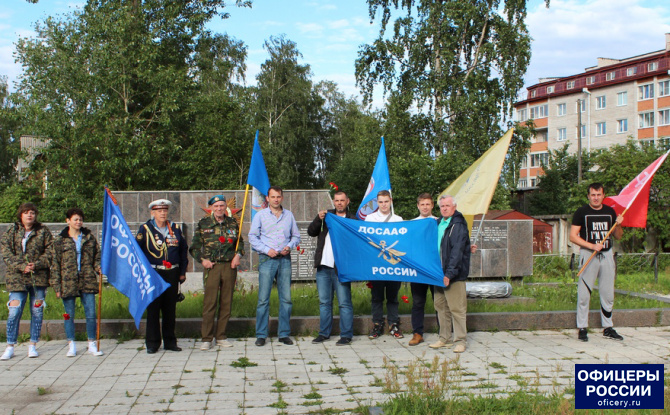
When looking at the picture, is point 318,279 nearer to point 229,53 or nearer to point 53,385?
point 53,385

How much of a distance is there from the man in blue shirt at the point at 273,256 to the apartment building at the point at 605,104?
46.6 meters

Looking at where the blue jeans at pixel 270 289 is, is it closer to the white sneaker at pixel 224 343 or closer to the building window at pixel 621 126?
the white sneaker at pixel 224 343

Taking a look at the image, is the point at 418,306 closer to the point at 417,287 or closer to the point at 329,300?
the point at 417,287

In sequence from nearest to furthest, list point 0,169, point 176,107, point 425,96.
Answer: point 176,107 < point 425,96 < point 0,169

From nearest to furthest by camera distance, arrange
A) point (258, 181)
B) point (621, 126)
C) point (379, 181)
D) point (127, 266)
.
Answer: point (127, 266)
point (258, 181)
point (379, 181)
point (621, 126)

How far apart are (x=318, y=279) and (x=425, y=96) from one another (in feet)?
73.1

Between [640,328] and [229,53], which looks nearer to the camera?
[640,328]

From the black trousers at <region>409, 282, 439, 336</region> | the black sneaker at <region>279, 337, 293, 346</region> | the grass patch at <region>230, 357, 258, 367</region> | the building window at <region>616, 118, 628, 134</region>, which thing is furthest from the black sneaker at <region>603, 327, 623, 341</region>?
the building window at <region>616, 118, 628, 134</region>

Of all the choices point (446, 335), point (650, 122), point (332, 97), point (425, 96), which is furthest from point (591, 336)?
point (650, 122)

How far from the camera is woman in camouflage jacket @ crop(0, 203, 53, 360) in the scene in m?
7.11

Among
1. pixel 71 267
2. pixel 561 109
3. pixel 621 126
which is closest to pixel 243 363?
pixel 71 267

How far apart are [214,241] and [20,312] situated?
231 centimetres

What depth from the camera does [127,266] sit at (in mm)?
7352

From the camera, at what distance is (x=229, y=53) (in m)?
42.0
